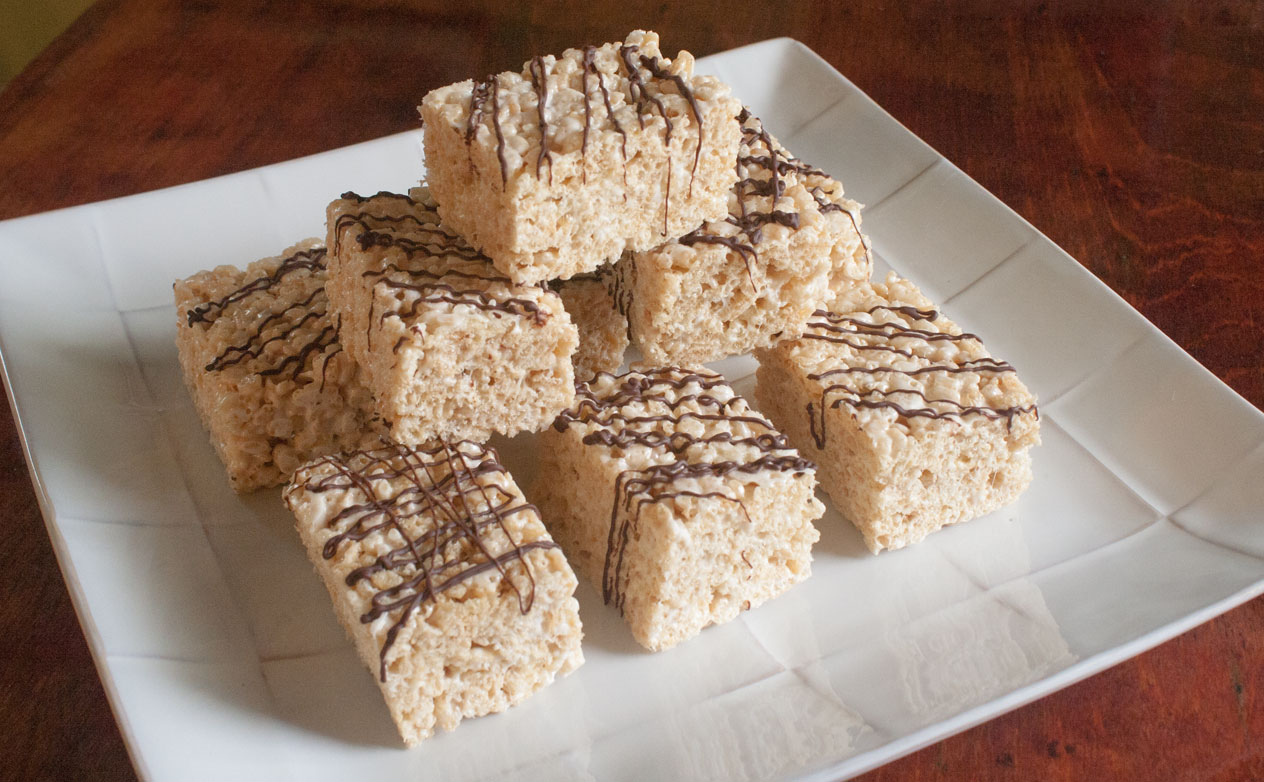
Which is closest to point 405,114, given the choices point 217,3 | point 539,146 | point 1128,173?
point 217,3

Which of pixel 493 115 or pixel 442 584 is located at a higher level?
pixel 493 115

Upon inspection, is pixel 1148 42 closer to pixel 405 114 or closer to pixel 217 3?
pixel 405 114

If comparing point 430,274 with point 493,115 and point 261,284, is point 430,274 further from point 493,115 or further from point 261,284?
point 261,284

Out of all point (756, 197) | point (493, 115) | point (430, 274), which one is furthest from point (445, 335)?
point (756, 197)

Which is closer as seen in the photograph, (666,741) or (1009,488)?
(666,741)

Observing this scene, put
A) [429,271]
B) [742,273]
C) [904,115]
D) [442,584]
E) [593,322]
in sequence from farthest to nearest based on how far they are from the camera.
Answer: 1. [904,115]
2. [593,322]
3. [742,273]
4. [429,271]
5. [442,584]

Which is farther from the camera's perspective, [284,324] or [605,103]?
[284,324]

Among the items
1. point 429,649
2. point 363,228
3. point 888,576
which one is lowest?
point 888,576
